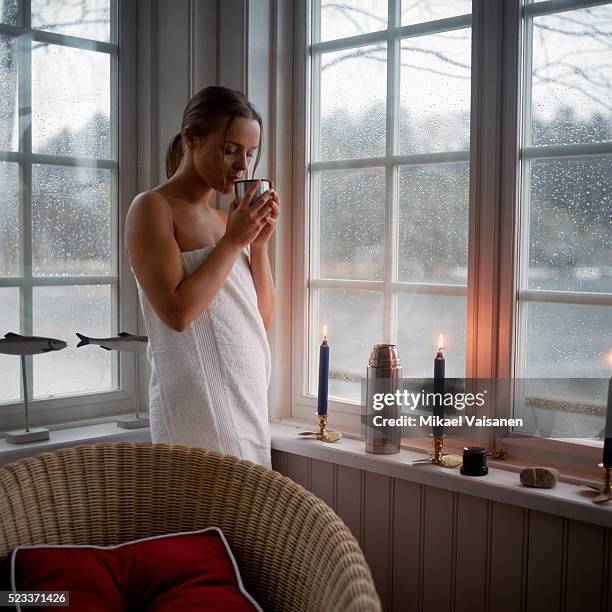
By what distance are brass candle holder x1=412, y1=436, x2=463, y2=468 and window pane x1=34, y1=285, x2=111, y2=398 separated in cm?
107

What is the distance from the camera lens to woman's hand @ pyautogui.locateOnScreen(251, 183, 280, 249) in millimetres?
1873

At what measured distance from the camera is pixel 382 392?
2012 mm

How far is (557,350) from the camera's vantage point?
1858mm

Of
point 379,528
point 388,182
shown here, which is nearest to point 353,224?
point 388,182

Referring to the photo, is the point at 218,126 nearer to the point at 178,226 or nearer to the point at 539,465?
the point at 178,226

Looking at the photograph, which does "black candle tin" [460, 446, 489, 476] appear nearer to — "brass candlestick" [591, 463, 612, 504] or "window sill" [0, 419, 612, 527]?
"window sill" [0, 419, 612, 527]

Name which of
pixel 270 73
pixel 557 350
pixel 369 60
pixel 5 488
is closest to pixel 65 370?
pixel 5 488

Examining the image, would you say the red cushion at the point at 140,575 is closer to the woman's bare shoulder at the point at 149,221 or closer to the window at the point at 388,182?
the woman's bare shoulder at the point at 149,221

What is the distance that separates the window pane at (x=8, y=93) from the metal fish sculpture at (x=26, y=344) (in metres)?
0.54

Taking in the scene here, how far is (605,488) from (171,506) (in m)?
0.92

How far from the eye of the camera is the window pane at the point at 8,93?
221 cm

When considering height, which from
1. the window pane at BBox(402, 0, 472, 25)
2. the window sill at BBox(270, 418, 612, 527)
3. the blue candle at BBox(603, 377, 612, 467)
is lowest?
the window sill at BBox(270, 418, 612, 527)

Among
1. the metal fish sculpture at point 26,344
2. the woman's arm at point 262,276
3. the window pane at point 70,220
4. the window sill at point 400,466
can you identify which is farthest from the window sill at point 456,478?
the window pane at point 70,220

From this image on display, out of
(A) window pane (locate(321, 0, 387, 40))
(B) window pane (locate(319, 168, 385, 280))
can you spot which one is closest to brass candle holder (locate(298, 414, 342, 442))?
(B) window pane (locate(319, 168, 385, 280))
